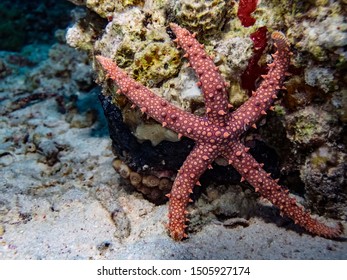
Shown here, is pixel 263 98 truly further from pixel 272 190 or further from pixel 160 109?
pixel 160 109

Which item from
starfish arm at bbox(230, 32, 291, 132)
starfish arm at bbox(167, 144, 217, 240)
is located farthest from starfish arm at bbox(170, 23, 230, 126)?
starfish arm at bbox(167, 144, 217, 240)

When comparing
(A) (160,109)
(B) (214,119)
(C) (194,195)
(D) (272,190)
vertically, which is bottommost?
Result: (C) (194,195)

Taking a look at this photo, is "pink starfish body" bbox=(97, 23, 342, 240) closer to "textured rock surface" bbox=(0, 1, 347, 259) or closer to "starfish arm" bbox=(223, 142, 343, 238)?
"starfish arm" bbox=(223, 142, 343, 238)

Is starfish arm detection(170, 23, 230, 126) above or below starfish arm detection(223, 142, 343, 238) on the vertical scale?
above

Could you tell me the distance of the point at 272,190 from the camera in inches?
164

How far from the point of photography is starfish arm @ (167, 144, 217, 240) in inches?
164

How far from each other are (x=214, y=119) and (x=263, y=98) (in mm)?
672

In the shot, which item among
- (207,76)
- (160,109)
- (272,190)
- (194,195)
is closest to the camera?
(207,76)

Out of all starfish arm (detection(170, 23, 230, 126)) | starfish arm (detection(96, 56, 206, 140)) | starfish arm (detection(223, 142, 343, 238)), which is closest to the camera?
starfish arm (detection(170, 23, 230, 126))

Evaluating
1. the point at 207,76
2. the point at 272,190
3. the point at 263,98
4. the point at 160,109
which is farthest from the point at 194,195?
the point at 207,76

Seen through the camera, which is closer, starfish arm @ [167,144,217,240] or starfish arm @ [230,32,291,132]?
starfish arm @ [230,32,291,132]

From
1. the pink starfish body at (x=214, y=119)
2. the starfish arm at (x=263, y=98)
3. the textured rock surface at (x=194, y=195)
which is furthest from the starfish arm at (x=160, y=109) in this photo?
the starfish arm at (x=263, y=98)

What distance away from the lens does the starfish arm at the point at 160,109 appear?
4.00 m

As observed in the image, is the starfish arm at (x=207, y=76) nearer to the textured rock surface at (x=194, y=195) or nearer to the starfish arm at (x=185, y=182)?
the textured rock surface at (x=194, y=195)
